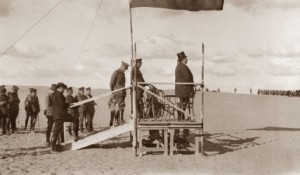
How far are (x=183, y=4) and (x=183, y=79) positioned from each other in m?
2.27

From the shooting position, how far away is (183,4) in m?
13.1

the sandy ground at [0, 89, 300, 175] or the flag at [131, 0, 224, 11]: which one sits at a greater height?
the flag at [131, 0, 224, 11]

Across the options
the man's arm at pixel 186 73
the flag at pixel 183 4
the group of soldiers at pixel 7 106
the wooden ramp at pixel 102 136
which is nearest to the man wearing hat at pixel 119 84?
the wooden ramp at pixel 102 136

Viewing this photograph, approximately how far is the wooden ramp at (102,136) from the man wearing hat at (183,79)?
70.3 inches

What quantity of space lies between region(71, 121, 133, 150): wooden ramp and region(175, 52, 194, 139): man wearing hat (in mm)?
1785

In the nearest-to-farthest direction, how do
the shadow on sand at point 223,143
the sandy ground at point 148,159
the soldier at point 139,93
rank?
the sandy ground at point 148,159
the soldier at point 139,93
the shadow on sand at point 223,143

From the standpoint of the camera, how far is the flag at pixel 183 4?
1279 cm

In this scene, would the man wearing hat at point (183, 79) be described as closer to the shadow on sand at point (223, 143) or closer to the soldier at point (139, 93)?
the soldier at point (139, 93)

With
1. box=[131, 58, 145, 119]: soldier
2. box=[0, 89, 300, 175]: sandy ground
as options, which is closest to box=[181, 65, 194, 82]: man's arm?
box=[131, 58, 145, 119]: soldier

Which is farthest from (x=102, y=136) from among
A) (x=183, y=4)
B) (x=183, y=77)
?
(x=183, y=4)

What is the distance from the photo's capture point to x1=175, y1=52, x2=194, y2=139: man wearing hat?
521 inches

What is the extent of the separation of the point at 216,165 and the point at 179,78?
3.44 m

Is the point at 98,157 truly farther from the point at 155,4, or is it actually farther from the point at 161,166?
the point at 155,4

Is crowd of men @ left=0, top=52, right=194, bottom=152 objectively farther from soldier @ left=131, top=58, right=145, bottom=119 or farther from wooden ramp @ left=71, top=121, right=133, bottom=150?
wooden ramp @ left=71, top=121, right=133, bottom=150
